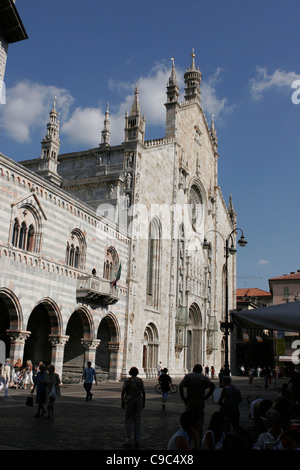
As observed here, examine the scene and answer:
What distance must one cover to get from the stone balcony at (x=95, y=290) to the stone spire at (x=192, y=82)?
27.5 meters

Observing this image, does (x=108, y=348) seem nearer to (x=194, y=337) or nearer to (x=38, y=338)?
(x=38, y=338)

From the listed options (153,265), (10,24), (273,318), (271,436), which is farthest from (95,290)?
(271,436)

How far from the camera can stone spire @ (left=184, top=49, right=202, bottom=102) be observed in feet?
160

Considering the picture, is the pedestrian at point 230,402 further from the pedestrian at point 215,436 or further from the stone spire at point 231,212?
the stone spire at point 231,212

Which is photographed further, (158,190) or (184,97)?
(184,97)

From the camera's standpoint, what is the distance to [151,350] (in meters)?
36.3

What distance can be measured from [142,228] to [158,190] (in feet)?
14.9

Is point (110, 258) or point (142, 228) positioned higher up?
point (142, 228)

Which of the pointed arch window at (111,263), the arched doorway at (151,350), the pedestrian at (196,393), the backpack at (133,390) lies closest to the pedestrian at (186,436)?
the pedestrian at (196,393)

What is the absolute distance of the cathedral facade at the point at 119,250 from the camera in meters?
22.7

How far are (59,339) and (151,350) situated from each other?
44.1 ft
